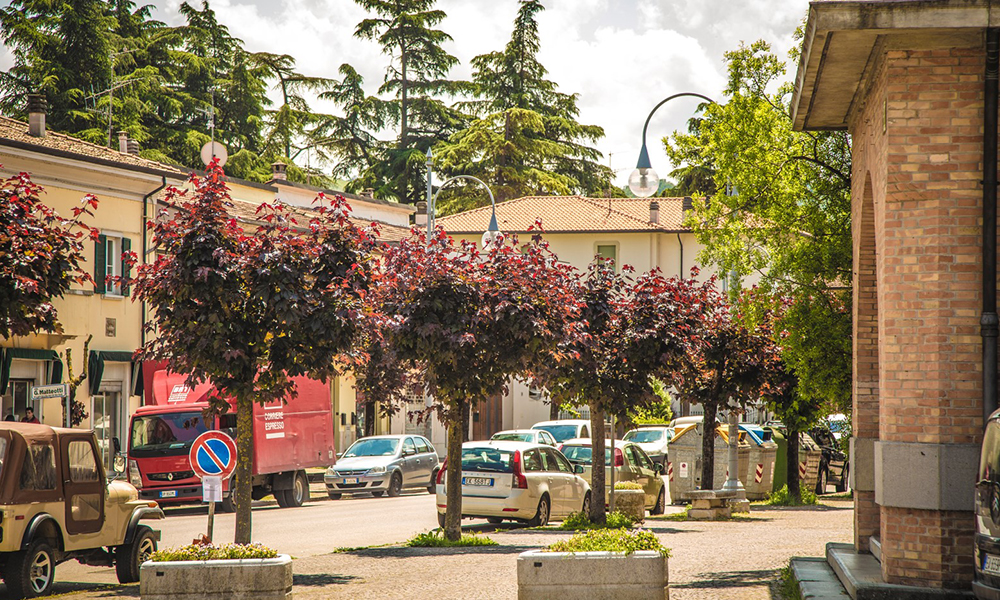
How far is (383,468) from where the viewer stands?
30.4 meters

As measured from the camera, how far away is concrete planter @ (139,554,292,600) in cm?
972

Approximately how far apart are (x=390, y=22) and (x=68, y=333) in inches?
1061

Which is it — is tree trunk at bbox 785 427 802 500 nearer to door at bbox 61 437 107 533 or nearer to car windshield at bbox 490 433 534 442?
car windshield at bbox 490 433 534 442

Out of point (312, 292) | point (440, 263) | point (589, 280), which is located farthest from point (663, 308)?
point (312, 292)

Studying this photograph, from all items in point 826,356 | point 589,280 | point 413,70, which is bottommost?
point 826,356

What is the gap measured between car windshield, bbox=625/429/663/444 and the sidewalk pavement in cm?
1263

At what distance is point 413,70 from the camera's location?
53.9 m

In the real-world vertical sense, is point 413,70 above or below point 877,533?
above

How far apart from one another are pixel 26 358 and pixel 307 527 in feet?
39.8

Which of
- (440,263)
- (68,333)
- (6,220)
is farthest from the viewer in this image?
(68,333)

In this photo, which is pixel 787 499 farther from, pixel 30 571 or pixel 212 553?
pixel 212 553

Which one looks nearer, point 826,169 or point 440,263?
point 826,169

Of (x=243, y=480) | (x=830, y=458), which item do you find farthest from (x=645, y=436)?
(x=243, y=480)

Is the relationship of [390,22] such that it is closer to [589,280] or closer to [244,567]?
[589,280]
